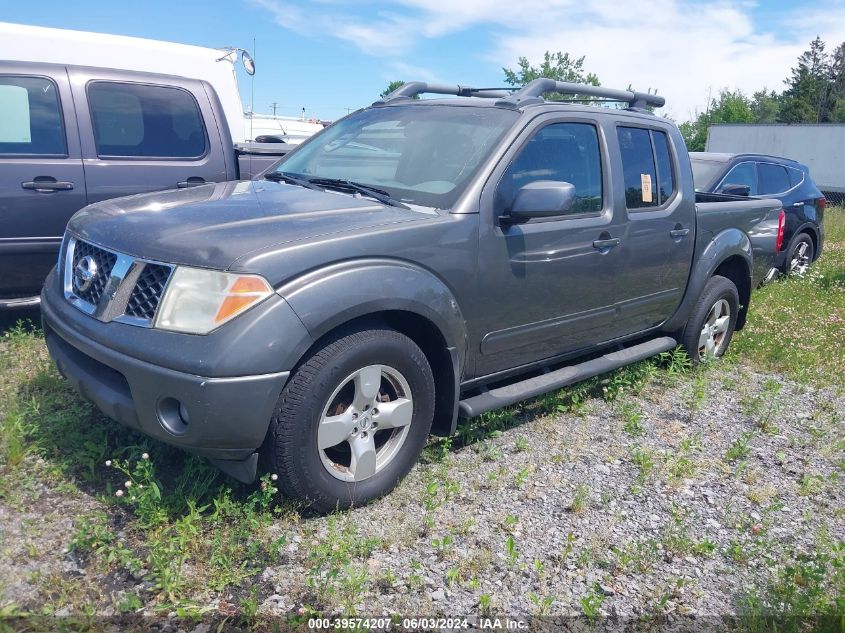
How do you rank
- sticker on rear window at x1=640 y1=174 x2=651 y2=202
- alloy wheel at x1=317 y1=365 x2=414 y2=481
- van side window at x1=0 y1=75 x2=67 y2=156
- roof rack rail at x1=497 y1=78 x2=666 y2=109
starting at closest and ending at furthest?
1. alloy wheel at x1=317 y1=365 x2=414 y2=481
2. roof rack rail at x1=497 y1=78 x2=666 y2=109
3. sticker on rear window at x1=640 y1=174 x2=651 y2=202
4. van side window at x1=0 y1=75 x2=67 y2=156

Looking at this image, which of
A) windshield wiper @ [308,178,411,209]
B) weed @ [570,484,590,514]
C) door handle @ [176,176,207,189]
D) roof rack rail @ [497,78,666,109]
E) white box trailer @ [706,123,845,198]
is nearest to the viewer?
weed @ [570,484,590,514]

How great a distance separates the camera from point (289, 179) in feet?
13.5

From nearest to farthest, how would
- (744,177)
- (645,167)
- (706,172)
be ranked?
(645,167) < (706,172) < (744,177)

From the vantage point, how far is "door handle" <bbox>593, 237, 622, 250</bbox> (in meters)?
4.21

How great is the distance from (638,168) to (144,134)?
3783mm

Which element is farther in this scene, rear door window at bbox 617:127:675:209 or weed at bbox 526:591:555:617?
rear door window at bbox 617:127:675:209

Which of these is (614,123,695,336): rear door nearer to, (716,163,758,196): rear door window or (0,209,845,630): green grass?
(0,209,845,630): green grass

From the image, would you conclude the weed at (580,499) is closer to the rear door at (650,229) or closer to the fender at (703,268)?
the rear door at (650,229)

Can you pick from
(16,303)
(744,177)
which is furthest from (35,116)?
(744,177)

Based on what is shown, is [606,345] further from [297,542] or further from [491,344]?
[297,542]

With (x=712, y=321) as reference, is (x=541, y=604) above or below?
below

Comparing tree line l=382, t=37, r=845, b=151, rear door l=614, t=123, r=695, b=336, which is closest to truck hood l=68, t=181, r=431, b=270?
rear door l=614, t=123, r=695, b=336

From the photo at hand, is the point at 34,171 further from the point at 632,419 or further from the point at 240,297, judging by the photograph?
the point at 632,419

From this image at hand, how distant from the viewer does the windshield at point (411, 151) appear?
373 centimetres
